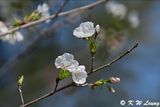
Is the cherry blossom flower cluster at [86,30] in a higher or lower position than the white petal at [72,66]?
higher

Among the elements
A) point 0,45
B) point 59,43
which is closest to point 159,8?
point 59,43

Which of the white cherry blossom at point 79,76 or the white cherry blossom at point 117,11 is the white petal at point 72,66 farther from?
the white cherry blossom at point 117,11

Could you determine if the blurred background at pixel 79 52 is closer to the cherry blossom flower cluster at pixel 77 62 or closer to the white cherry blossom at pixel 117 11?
the white cherry blossom at pixel 117 11

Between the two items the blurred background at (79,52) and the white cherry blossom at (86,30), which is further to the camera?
the blurred background at (79,52)

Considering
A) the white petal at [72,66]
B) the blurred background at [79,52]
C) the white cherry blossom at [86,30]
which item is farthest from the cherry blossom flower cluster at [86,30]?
the blurred background at [79,52]

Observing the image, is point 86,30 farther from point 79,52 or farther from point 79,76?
point 79,52

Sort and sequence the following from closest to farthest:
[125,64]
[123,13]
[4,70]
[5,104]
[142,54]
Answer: [4,70] → [123,13] → [5,104] → [125,64] → [142,54]

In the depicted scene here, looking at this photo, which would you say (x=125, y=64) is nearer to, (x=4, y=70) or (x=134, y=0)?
(x=134, y=0)

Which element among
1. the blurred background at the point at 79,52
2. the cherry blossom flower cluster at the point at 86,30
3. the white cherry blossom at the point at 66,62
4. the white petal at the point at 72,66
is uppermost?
the cherry blossom flower cluster at the point at 86,30
